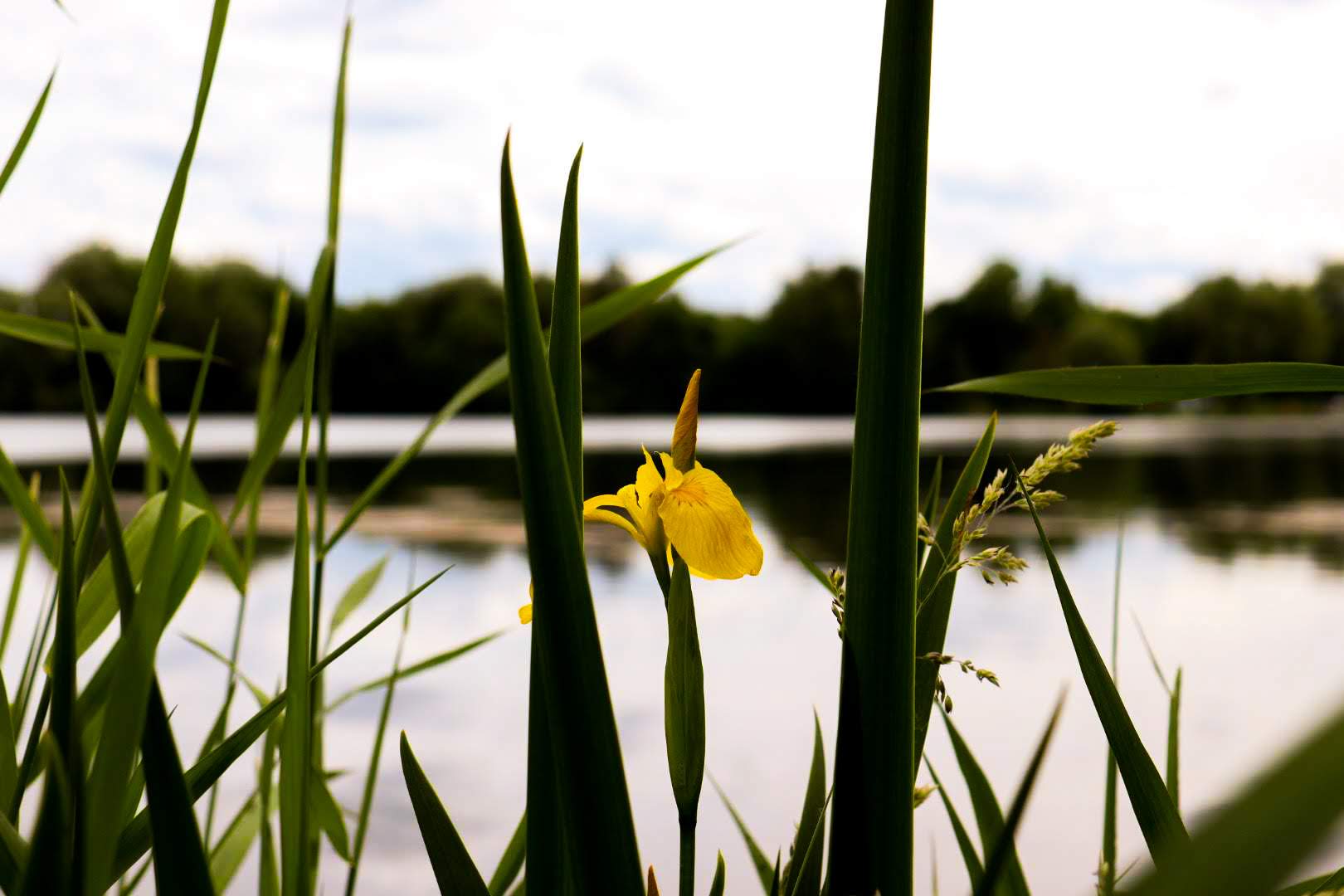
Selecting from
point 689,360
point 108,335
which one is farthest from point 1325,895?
point 689,360

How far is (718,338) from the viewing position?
34.9 m

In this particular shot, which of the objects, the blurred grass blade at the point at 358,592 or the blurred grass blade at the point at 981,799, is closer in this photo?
the blurred grass blade at the point at 981,799

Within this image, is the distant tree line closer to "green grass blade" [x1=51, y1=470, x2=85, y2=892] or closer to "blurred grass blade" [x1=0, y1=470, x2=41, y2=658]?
"blurred grass blade" [x1=0, y1=470, x2=41, y2=658]

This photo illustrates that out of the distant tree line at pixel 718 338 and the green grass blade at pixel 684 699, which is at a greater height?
the distant tree line at pixel 718 338

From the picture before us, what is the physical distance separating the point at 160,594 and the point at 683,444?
22cm

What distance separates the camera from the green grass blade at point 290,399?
0.56 m

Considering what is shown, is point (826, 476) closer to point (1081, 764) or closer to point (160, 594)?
point (1081, 764)

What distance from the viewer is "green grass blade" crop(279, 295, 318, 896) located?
498mm

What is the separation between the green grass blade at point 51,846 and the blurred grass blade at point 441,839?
0.13 m

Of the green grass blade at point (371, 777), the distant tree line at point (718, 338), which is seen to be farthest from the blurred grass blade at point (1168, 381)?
the distant tree line at point (718, 338)

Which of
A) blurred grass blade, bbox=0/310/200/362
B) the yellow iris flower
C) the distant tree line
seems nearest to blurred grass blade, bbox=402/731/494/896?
the yellow iris flower

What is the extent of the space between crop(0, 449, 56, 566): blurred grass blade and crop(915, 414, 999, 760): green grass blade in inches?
21.6

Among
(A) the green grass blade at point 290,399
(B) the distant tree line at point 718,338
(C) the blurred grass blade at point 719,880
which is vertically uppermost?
(B) the distant tree line at point 718,338

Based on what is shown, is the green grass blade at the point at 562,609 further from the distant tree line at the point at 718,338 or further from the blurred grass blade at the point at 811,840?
the distant tree line at the point at 718,338
